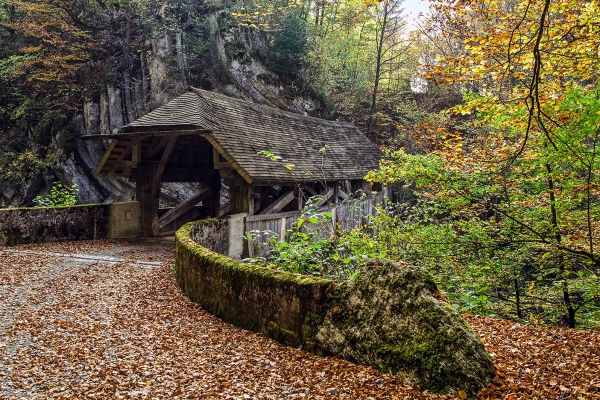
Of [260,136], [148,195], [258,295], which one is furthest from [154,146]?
[258,295]

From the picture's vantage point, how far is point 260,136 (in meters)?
13.4

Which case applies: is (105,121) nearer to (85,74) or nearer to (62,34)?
(85,74)

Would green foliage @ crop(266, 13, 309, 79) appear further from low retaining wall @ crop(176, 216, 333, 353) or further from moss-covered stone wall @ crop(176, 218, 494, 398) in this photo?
moss-covered stone wall @ crop(176, 218, 494, 398)

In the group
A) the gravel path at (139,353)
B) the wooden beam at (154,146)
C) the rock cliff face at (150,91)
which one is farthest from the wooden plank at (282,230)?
the rock cliff face at (150,91)

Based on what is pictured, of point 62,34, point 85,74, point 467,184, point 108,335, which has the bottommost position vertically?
point 108,335

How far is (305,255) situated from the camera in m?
6.84

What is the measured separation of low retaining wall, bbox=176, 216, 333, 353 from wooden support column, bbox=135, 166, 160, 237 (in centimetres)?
627

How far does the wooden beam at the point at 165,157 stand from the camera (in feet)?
42.8

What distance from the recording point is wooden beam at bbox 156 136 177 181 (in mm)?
13055

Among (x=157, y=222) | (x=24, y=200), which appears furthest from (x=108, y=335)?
(x=24, y=200)

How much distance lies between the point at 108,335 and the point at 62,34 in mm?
23050

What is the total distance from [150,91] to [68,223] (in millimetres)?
11839

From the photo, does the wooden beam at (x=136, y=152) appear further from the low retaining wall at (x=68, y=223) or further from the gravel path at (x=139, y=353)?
the gravel path at (x=139, y=353)

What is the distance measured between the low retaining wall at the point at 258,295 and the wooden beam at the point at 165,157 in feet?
19.1
